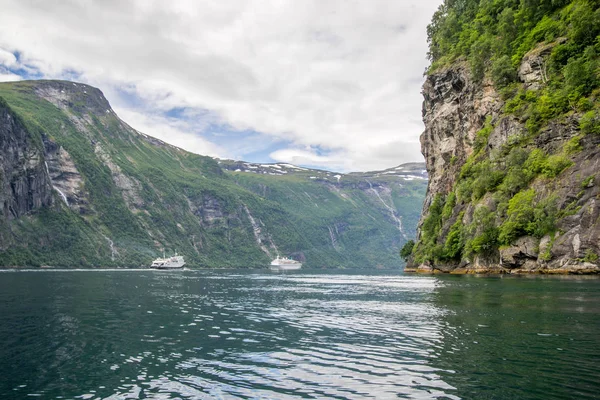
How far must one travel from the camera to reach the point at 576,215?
62375 millimetres

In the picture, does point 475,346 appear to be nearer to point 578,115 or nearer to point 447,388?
point 447,388

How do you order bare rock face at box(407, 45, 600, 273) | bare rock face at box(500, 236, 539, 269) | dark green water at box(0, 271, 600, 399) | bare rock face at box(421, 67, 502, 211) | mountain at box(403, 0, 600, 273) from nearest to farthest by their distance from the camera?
dark green water at box(0, 271, 600, 399) → bare rock face at box(407, 45, 600, 273) → mountain at box(403, 0, 600, 273) → bare rock face at box(500, 236, 539, 269) → bare rock face at box(421, 67, 502, 211)

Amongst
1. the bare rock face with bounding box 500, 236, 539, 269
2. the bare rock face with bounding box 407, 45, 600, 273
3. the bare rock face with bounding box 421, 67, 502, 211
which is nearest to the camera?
the bare rock face with bounding box 407, 45, 600, 273

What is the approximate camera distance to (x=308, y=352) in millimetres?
20906

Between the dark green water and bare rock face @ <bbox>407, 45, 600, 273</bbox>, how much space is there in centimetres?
3020

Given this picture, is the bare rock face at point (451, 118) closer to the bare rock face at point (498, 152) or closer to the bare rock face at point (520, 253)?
the bare rock face at point (498, 152)

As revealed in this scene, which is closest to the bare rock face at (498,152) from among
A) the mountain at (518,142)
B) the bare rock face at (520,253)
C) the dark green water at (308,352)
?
the bare rock face at (520,253)

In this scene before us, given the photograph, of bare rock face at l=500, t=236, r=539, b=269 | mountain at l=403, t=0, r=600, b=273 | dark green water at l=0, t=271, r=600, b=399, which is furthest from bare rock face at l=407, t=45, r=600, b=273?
dark green water at l=0, t=271, r=600, b=399

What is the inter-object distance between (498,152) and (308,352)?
77419mm

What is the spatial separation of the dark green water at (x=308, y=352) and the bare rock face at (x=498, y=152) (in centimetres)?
3020

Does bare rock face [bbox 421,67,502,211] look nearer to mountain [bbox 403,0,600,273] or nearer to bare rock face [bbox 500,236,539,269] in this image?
mountain [bbox 403,0,600,273]

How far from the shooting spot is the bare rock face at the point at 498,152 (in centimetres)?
6159

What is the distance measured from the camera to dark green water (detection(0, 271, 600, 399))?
48.7 feet

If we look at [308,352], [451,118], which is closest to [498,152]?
[451,118]
